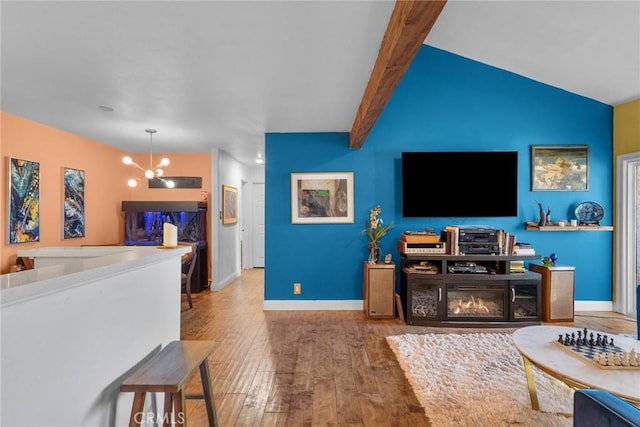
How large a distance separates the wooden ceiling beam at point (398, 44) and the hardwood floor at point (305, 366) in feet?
7.17

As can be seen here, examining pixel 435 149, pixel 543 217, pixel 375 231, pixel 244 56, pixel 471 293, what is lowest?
pixel 471 293

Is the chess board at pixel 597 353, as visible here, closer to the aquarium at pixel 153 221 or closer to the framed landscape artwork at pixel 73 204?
the aquarium at pixel 153 221

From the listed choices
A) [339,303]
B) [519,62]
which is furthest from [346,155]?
[519,62]

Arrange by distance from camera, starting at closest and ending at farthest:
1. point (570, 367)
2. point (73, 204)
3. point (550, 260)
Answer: point (570, 367) → point (550, 260) → point (73, 204)

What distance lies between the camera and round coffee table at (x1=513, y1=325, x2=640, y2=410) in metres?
1.58

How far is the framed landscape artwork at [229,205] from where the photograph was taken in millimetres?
5758

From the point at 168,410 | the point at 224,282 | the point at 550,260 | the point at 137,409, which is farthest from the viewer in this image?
the point at 224,282

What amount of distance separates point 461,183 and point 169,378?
3.81 metres

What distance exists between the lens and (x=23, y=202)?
147 inches

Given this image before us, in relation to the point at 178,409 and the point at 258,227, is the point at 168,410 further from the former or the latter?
the point at 258,227

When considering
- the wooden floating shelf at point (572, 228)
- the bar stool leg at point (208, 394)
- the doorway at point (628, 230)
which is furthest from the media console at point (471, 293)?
the bar stool leg at point (208, 394)

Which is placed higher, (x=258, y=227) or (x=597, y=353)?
(x=258, y=227)

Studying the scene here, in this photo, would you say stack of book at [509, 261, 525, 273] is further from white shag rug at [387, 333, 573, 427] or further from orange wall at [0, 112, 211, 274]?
orange wall at [0, 112, 211, 274]

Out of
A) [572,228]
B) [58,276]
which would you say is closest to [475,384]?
[58,276]
